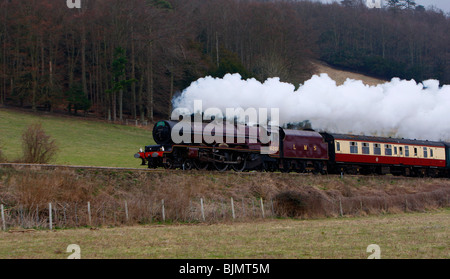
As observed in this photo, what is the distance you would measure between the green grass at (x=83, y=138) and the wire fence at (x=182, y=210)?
16.1 meters

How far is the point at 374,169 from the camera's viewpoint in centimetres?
4222

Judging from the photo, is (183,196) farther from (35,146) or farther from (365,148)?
(365,148)

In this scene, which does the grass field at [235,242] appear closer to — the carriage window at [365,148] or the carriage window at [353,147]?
the carriage window at [353,147]

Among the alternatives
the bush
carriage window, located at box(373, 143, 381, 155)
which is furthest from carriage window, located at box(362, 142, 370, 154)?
the bush

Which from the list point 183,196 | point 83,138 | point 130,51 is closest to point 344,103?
point 183,196

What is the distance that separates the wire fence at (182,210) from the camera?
70.7ft

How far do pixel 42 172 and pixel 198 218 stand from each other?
775cm

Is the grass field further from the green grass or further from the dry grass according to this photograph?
the green grass

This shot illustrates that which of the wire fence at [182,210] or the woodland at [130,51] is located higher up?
the woodland at [130,51]

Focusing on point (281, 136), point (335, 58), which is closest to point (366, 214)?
point (281, 136)

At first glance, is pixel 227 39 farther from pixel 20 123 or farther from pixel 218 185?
pixel 218 185

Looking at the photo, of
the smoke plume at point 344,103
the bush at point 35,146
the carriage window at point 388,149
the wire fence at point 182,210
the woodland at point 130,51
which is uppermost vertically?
the woodland at point 130,51

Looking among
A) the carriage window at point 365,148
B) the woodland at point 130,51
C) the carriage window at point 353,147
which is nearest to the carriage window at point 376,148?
the carriage window at point 365,148

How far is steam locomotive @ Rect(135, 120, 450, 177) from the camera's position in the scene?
3038 centimetres
